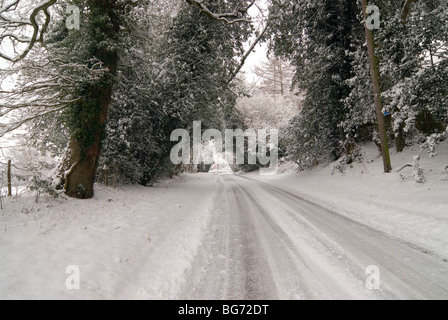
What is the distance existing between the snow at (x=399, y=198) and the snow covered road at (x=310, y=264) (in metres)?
0.60

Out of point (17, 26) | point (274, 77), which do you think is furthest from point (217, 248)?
point (274, 77)

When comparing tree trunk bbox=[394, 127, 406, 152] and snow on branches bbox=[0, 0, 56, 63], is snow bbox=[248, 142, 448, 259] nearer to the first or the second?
tree trunk bbox=[394, 127, 406, 152]

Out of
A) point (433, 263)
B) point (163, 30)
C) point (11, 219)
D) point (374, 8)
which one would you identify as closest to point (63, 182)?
point (11, 219)

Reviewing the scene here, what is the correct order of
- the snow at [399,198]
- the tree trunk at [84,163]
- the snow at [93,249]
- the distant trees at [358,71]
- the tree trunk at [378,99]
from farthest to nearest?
the tree trunk at [378,99], the distant trees at [358,71], the tree trunk at [84,163], the snow at [399,198], the snow at [93,249]

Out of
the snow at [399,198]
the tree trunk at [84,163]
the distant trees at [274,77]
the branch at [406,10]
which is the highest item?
the distant trees at [274,77]

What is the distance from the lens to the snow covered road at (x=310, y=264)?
2648mm

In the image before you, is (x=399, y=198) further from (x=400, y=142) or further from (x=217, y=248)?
(x=217, y=248)

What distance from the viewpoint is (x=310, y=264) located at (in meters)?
3.31

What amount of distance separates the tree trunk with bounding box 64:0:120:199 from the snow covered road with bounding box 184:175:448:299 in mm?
4219

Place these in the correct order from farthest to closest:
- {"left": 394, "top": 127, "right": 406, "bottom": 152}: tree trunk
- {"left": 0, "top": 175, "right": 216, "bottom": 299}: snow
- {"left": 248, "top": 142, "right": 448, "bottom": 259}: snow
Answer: {"left": 394, "top": 127, "right": 406, "bottom": 152}: tree trunk
{"left": 248, "top": 142, "right": 448, "bottom": 259}: snow
{"left": 0, "top": 175, "right": 216, "bottom": 299}: snow

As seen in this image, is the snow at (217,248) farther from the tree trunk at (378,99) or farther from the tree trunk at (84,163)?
the tree trunk at (378,99)

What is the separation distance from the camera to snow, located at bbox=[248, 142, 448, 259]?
457cm

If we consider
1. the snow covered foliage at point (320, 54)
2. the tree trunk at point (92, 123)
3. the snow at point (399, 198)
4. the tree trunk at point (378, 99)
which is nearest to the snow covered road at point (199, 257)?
the snow at point (399, 198)

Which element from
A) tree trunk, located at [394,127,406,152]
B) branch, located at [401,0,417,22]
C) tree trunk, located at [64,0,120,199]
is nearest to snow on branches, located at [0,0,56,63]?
tree trunk, located at [64,0,120,199]
